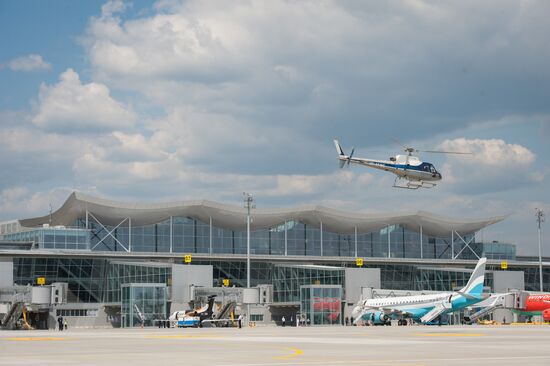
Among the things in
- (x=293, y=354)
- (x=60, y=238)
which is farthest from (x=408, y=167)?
(x=60, y=238)

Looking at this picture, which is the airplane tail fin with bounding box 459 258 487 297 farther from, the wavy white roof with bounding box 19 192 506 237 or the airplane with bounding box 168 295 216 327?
the wavy white roof with bounding box 19 192 506 237

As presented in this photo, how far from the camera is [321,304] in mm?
113562

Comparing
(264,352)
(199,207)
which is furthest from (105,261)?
(264,352)

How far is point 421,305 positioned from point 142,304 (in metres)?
32.8

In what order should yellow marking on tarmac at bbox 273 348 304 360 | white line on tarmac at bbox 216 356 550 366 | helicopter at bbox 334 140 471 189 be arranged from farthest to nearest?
helicopter at bbox 334 140 471 189, yellow marking on tarmac at bbox 273 348 304 360, white line on tarmac at bbox 216 356 550 366

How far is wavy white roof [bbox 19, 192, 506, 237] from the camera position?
13275 cm

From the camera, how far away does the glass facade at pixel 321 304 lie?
113 m

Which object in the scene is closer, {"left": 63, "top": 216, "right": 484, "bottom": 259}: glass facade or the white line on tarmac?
the white line on tarmac

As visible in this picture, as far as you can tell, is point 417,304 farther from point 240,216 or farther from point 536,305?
point 240,216

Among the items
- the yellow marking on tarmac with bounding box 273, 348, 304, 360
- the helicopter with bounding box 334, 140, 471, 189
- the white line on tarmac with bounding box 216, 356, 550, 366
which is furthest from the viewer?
the helicopter with bounding box 334, 140, 471, 189

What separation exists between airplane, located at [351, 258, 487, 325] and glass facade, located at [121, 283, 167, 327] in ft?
76.5

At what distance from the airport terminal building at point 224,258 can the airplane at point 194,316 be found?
4660 mm

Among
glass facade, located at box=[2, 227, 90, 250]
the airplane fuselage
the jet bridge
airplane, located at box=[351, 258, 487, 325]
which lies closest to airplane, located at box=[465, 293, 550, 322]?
the jet bridge

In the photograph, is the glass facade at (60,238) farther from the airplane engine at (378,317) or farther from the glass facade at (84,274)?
the airplane engine at (378,317)
